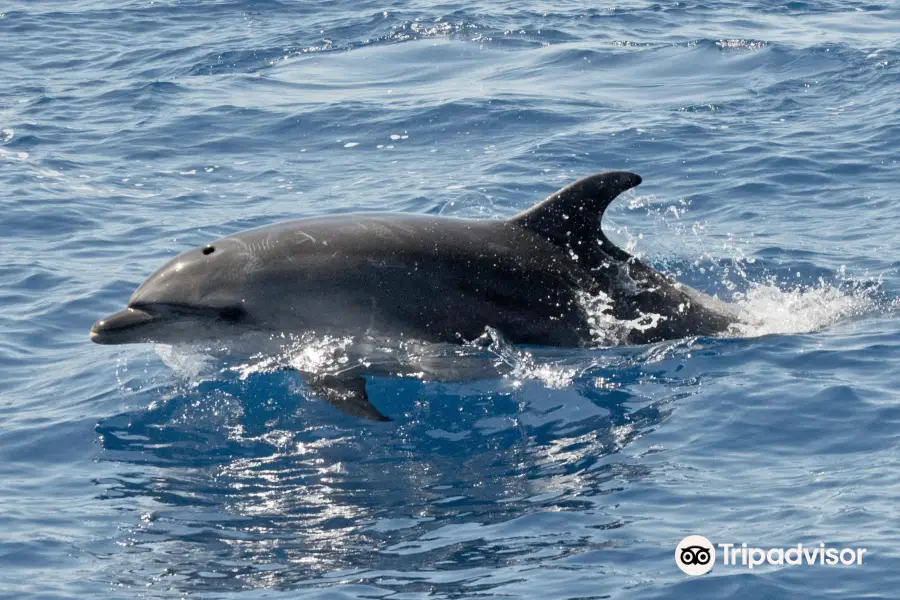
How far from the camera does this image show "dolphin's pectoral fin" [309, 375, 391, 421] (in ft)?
30.7

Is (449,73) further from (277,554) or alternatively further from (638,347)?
(277,554)

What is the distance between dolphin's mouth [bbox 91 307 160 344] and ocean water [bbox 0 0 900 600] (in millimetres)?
676

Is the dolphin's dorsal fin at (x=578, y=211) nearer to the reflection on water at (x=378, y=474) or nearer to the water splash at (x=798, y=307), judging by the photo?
the reflection on water at (x=378, y=474)

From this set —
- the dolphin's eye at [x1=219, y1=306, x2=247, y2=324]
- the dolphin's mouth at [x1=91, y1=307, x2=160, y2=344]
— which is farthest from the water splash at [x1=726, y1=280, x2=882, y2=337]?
the dolphin's mouth at [x1=91, y1=307, x2=160, y2=344]

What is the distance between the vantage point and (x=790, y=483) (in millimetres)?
8531

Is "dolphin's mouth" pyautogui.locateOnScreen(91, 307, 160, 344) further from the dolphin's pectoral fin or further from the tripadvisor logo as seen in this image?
the tripadvisor logo

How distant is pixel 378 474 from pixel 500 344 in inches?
62.4

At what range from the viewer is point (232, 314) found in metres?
10.2

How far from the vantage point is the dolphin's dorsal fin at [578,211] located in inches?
396

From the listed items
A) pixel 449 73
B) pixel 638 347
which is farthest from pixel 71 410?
pixel 449 73

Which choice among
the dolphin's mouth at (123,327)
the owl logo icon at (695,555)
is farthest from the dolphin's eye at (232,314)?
the owl logo icon at (695,555)

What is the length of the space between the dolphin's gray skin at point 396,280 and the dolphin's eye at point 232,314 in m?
0.01

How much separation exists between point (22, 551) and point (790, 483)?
4.79 m

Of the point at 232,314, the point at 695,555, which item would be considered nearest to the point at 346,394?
the point at 232,314
